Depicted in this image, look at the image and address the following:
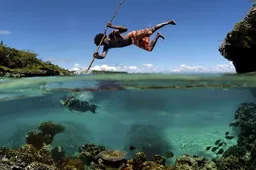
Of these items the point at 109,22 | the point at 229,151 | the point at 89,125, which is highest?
the point at 109,22

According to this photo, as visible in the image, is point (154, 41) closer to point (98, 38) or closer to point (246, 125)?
point (98, 38)

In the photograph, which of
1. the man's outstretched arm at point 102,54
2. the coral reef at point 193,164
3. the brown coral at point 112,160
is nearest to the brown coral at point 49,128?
the brown coral at point 112,160

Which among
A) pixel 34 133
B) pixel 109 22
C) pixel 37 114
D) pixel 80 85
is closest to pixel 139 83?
pixel 80 85

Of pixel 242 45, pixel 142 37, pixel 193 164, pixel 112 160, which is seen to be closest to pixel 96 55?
pixel 142 37

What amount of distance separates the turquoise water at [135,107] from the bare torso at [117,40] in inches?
381

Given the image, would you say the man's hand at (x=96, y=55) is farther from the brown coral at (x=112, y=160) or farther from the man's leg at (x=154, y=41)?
the brown coral at (x=112, y=160)

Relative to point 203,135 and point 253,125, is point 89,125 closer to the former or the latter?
point 203,135

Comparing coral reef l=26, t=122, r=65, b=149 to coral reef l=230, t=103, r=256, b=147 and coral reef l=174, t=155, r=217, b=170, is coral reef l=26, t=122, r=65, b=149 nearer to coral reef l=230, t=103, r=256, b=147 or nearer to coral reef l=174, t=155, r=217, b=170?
coral reef l=174, t=155, r=217, b=170

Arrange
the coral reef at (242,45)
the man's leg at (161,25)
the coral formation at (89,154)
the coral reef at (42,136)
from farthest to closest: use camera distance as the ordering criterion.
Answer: the coral reef at (242,45) → the coral reef at (42,136) → the coral formation at (89,154) → the man's leg at (161,25)

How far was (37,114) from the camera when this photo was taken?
34688mm

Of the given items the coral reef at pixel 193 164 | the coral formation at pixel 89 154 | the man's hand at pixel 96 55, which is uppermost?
the man's hand at pixel 96 55

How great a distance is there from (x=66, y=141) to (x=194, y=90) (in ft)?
39.5

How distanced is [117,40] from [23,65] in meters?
14.7

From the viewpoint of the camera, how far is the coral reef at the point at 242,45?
22.0 metres
